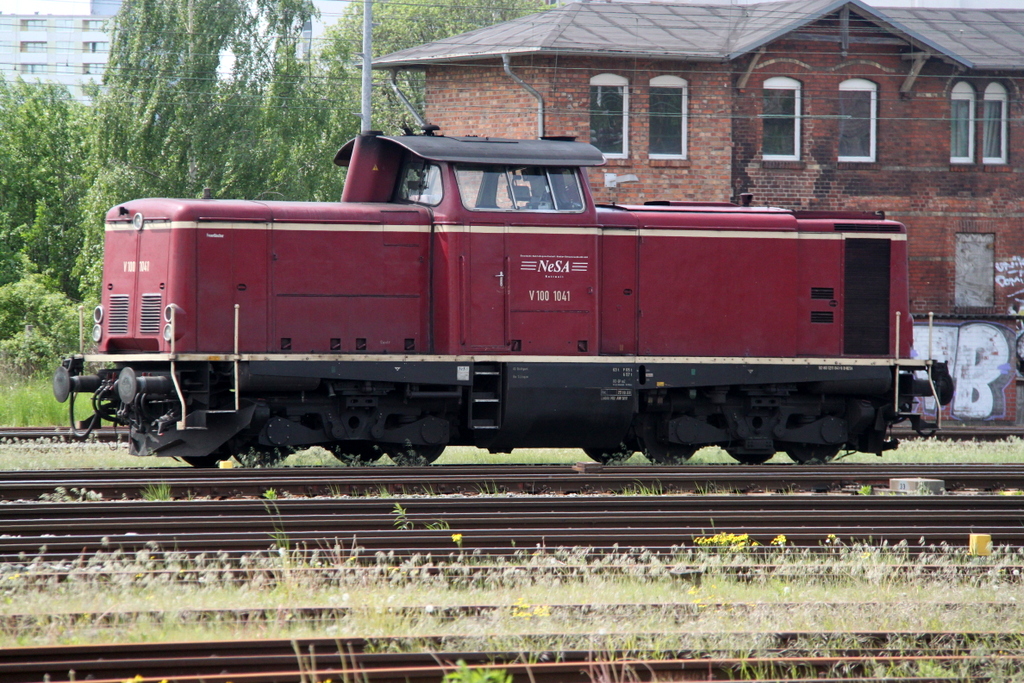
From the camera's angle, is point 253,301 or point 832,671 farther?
point 253,301

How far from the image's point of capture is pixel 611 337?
1205cm

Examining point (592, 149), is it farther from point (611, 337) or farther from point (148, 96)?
point (148, 96)

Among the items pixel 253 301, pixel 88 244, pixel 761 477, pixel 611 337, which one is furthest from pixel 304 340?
pixel 88 244

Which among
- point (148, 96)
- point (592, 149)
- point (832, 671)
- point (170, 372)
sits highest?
point (148, 96)

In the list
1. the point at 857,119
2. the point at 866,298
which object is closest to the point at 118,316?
the point at 866,298

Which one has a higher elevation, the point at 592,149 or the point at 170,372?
the point at 592,149

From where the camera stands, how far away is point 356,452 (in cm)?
1227

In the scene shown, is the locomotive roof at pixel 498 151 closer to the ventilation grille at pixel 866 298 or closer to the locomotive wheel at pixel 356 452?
the locomotive wheel at pixel 356 452

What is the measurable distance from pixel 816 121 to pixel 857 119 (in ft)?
3.36

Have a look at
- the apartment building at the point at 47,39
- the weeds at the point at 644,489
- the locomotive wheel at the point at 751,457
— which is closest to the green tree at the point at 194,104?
the locomotive wheel at the point at 751,457

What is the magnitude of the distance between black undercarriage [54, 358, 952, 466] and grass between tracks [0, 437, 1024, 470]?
685 mm

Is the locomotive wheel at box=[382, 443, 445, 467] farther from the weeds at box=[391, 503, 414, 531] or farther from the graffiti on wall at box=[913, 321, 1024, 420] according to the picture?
the graffiti on wall at box=[913, 321, 1024, 420]

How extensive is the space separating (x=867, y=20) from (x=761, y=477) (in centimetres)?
1616

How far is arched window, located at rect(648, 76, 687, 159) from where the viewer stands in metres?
22.8
